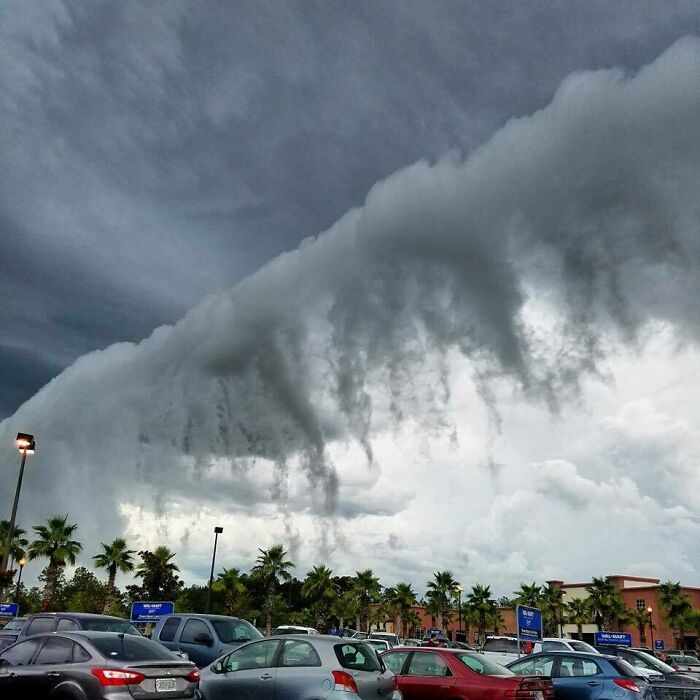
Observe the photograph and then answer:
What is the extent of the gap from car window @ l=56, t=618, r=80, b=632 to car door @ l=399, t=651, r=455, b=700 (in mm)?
5834

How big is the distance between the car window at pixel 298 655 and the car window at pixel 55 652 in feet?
9.96

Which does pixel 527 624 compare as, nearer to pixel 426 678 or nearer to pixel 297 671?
pixel 426 678

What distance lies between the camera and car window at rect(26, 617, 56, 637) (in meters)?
11.5

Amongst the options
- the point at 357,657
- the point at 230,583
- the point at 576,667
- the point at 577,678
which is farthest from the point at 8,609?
the point at 230,583

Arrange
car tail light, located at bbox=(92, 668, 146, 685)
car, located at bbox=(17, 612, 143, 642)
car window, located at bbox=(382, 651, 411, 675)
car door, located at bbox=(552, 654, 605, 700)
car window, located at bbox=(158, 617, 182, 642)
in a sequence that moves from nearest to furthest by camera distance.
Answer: car tail light, located at bbox=(92, 668, 146, 685) → car, located at bbox=(17, 612, 143, 642) → car door, located at bbox=(552, 654, 605, 700) → car window, located at bbox=(382, 651, 411, 675) → car window, located at bbox=(158, 617, 182, 642)

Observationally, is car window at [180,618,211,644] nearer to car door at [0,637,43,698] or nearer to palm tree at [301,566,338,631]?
car door at [0,637,43,698]

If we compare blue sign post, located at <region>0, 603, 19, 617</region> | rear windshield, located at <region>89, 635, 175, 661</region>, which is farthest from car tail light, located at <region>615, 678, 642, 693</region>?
blue sign post, located at <region>0, 603, 19, 617</region>

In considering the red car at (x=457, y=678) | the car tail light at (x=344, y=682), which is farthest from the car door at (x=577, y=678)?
the car tail light at (x=344, y=682)

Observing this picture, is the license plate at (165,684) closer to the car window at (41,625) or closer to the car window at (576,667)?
the car window at (41,625)

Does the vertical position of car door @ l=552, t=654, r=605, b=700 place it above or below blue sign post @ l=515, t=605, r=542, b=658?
below

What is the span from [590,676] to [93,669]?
9.13 meters

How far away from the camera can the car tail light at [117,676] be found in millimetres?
8562

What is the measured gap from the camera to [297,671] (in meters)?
10.0

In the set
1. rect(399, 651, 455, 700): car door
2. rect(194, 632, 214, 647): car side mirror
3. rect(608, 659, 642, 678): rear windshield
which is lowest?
rect(399, 651, 455, 700): car door
